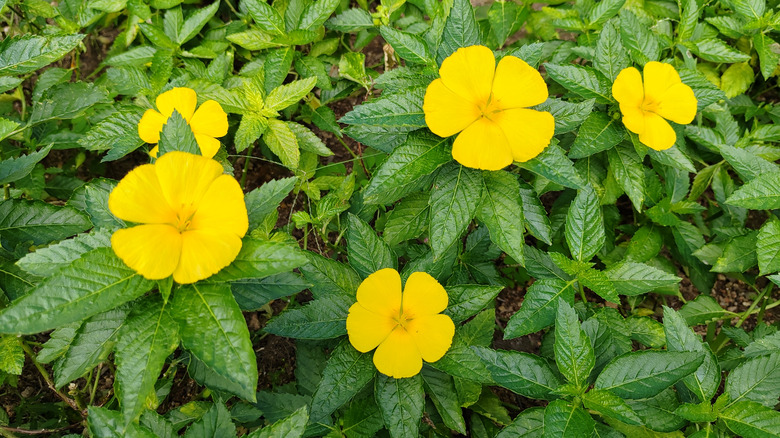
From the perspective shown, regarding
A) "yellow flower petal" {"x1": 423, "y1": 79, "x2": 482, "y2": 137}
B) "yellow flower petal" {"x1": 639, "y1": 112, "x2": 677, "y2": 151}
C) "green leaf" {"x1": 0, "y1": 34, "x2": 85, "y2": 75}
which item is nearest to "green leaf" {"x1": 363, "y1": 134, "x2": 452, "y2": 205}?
"yellow flower petal" {"x1": 423, "y1": 79, "x2": 482, "y2": 137}

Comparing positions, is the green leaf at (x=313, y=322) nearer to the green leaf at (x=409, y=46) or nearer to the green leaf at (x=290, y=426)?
the green leaf at (x=290, y=426)

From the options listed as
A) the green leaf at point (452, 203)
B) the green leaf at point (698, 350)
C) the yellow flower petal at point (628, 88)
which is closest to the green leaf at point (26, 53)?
the green leaf at point (452, 203)

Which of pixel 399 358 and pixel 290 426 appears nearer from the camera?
pixel 290 426

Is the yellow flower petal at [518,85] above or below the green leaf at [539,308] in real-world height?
above

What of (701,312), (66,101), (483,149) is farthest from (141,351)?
(701,312)

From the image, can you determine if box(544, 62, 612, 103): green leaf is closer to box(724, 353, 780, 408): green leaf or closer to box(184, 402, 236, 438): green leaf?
box(724, 353, 780, 408): green leaf

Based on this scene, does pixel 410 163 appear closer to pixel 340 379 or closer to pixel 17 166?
pixel 340 379
